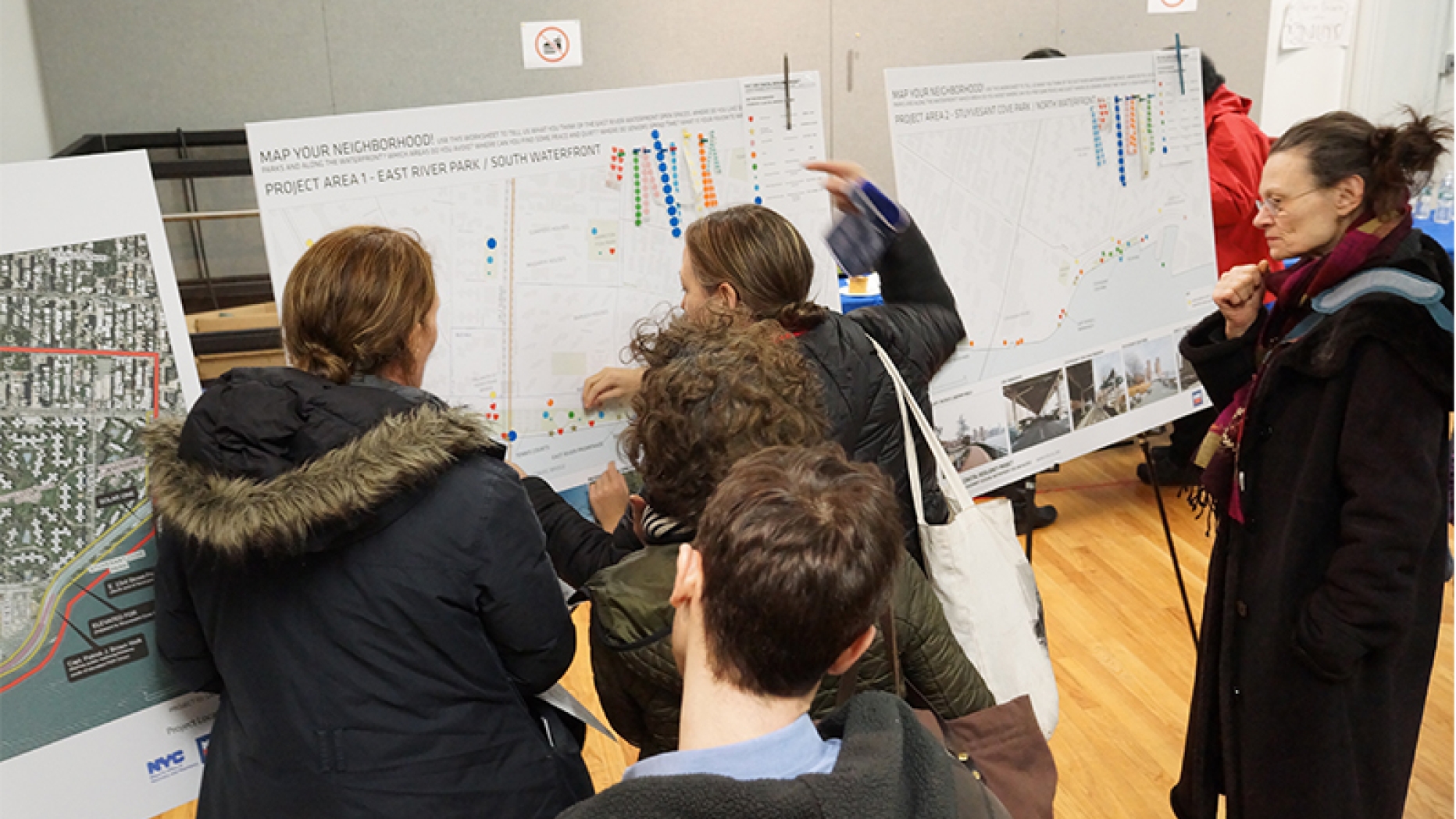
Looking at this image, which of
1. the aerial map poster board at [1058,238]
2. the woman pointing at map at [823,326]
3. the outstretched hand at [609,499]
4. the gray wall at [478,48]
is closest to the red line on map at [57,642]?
the outstretched hand at [609,499]

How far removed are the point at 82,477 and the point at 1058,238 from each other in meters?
2.17

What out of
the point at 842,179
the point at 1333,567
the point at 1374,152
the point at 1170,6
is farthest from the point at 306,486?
the point at 1170,6

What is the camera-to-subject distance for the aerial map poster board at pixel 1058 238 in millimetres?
2424

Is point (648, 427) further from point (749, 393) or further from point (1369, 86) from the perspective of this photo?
point (1369, 86)

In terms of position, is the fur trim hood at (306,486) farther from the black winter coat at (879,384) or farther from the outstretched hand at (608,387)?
the outstretched hand at (608,387)

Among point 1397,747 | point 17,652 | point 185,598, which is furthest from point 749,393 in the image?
point 1397,747

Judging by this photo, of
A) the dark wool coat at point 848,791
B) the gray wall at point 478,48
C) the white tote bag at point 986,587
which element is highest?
the gray wall at point 478,48

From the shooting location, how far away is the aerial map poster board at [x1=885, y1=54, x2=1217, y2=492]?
2424mm

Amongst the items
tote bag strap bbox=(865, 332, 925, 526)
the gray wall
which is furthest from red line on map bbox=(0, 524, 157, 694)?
the gray wall

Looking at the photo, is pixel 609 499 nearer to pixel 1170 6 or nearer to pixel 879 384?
pixel 879 384

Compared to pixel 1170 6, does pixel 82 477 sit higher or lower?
lower

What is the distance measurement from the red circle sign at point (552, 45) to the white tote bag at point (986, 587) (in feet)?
11.1

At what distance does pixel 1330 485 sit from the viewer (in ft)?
5.32

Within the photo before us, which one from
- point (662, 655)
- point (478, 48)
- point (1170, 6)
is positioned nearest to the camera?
point (662, 655)
